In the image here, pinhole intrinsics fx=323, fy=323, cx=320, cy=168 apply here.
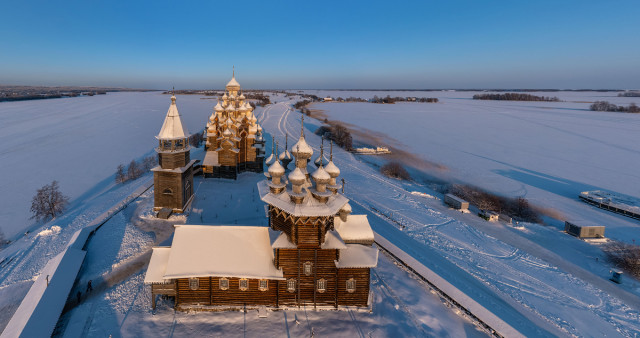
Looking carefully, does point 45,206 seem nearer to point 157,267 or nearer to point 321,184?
point 157,267

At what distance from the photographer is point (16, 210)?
26.1 meters

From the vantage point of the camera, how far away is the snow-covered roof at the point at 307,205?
12.3 meters

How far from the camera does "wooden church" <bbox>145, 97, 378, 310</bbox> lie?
41.2 feet

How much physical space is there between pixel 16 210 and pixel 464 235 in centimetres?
3491

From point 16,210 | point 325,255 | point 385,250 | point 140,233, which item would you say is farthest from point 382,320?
point 16,210

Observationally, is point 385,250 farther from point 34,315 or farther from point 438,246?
point 34,315

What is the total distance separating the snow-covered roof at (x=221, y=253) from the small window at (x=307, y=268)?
1011 mm

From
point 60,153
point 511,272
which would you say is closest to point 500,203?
point 511,272

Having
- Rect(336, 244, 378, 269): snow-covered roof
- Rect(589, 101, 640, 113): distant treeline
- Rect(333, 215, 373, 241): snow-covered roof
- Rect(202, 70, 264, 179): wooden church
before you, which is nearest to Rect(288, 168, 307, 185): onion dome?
Rect(333, 215, 373, 241): snow-covered roof

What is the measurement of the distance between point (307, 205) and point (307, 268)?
269cm

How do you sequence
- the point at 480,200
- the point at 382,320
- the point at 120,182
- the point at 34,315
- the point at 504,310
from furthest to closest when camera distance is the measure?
1. the point at 120,182
2. the point at 480,200
3. the point at 504,310
4. the point at 382,320
5. the point at 34,315

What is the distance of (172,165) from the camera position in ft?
69.3

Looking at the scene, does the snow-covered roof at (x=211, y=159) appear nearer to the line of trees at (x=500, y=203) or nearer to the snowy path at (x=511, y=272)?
the snowy path at (x=511, y=272)

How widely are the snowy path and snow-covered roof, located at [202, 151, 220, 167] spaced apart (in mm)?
12425
